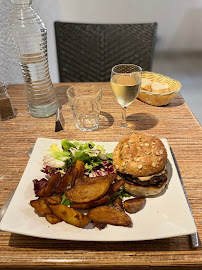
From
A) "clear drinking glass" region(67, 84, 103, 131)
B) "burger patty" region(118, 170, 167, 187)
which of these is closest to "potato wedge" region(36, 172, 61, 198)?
"burger patty" region(118, 170, 167, 187)

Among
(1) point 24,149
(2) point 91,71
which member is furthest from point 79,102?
(2) point 91,71

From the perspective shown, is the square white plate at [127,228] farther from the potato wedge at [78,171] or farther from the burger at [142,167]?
the potato wedge at [78,171]

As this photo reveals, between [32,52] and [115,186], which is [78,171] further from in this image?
[32,52]

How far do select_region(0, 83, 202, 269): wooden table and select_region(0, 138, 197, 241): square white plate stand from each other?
0.04 metres

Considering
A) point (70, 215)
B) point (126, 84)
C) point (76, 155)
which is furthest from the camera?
point (126, 84)

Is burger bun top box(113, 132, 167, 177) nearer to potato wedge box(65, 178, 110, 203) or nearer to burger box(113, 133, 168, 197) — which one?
burger box(113, 133, 168, 197)

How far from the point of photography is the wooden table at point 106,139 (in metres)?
0.64

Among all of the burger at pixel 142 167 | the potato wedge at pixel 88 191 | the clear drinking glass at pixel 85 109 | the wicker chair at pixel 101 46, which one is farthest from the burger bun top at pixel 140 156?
the wicker chair at pixel 101 46

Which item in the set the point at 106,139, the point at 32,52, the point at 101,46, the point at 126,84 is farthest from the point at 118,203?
the point at 101,46

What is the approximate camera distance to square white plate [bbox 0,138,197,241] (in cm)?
65

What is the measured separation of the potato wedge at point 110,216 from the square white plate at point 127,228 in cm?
2

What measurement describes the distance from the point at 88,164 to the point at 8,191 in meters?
0.29

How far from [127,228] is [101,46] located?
157cm

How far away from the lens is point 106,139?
112cm
